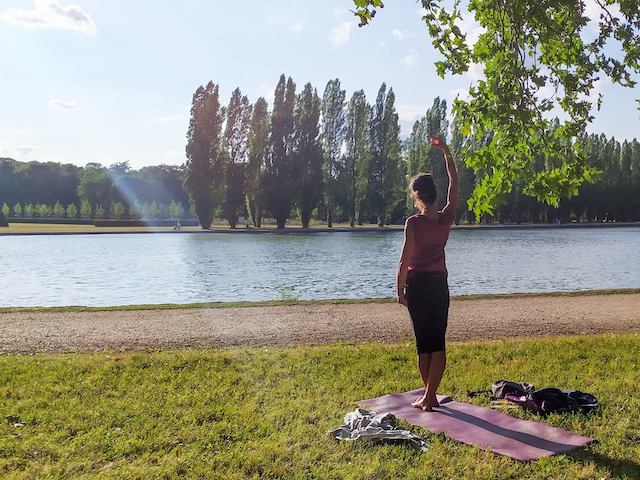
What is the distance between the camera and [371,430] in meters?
4.45

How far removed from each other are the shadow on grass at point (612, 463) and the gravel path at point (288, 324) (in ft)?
16.9

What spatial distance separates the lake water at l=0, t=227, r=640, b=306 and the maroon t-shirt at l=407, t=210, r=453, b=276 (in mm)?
11257

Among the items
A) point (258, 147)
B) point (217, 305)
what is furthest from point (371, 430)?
point (258, 147)

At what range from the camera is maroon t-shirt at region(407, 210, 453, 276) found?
4.93m

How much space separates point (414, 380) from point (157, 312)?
7550mm

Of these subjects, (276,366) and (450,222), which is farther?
(276,366)

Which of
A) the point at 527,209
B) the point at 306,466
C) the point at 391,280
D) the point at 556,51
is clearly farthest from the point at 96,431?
the point at 527,209

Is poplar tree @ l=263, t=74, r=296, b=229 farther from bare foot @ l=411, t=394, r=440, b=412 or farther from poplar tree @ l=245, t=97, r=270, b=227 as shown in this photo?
bare foot @ l=411, t=394, r=440, b=412

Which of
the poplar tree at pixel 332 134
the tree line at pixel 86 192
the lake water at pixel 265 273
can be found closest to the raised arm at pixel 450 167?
the lake water at pixel 265 273

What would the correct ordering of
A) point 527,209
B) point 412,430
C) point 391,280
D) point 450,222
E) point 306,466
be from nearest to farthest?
1. point 306,466
2. point 412,430
3. point 450,222
4. point 391,280
5. point 527,209

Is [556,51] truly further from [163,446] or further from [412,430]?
[163,446]

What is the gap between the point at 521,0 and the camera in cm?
508

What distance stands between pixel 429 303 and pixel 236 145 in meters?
58.6

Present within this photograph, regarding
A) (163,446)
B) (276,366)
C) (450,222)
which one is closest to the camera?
(163,446)
